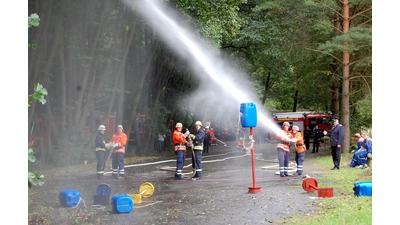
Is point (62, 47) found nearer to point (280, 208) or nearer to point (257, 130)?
point (280, 208)

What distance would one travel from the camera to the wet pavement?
453 inches

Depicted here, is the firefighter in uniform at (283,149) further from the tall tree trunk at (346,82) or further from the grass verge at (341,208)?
the tall tree trunk at (346,82)

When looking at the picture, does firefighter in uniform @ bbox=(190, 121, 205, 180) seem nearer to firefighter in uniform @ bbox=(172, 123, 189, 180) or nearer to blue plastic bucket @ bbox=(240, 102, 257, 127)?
firefighter in uniform @ bbox=(172, 123, 189, 180)

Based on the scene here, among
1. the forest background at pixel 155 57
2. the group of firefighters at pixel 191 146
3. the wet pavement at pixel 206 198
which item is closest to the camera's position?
the wet pavement at pixel 206 198

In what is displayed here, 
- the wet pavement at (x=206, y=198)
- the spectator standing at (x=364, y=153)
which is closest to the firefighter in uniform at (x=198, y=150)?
the wet pavement at (x=206, y=198)

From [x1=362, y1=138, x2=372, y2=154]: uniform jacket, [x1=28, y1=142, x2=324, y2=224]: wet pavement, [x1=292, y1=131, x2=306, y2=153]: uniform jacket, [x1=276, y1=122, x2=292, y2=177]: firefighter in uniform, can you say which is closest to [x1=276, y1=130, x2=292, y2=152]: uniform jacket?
[x1=276, y1=122, x2=292, y2=177]: firefighter in uniform

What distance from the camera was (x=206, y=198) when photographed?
14328 mm

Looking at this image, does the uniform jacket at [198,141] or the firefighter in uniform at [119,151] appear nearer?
the uniform jacket at [198,141]

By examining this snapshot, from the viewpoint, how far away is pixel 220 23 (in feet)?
96.0

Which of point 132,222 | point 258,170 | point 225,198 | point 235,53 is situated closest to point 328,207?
point 225,198

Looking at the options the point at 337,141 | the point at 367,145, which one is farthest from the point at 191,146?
the point at 367,145

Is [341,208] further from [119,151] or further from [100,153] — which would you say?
[100,153]

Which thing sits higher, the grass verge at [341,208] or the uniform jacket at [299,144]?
the uniform jacket at [299,144]

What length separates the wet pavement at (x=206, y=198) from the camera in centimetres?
1150
